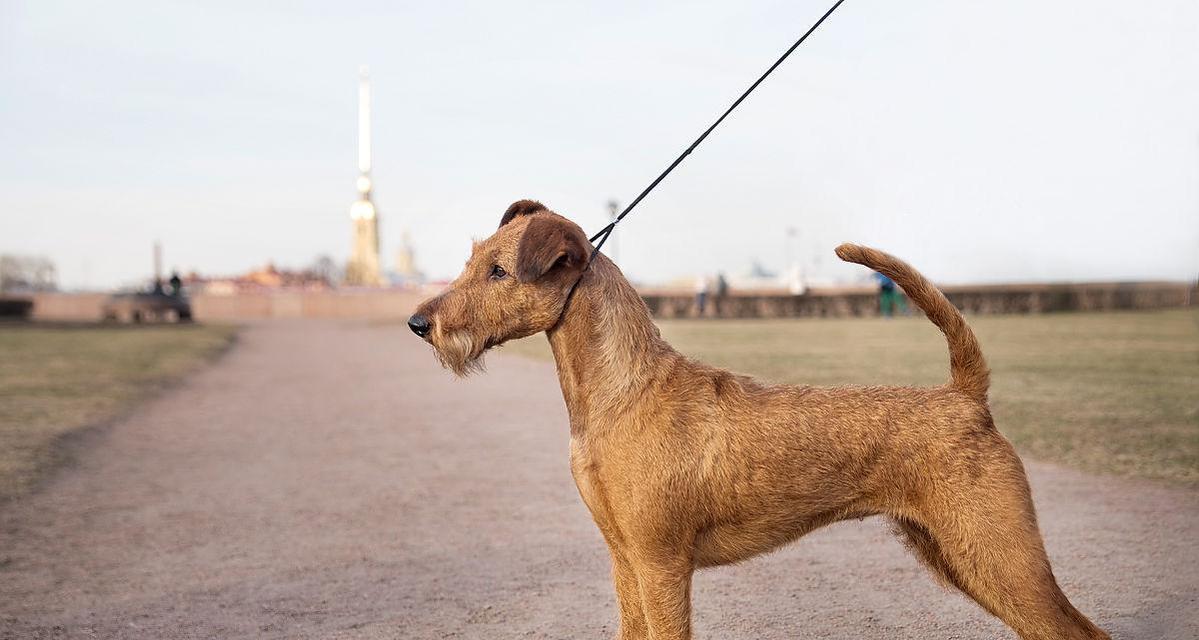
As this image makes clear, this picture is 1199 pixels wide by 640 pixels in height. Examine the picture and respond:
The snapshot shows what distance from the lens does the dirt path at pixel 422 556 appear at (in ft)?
17.2

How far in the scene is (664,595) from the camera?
3531mm

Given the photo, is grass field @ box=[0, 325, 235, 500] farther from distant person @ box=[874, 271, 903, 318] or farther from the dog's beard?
distant person @ box=[874, 271, 903, 318]

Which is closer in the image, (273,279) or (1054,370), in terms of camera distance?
(1054,370)

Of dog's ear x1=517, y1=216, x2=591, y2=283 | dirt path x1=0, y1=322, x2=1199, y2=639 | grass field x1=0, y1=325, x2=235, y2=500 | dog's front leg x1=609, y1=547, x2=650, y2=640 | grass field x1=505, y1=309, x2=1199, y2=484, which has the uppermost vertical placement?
dog's ear x1=517, y1=216, x2=591, y2=283

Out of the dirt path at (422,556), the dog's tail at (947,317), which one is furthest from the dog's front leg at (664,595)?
the dirt path at (422,556)

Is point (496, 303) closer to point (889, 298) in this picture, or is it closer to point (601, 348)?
point (601, 348)

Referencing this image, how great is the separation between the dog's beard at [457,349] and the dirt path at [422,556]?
6.57ft

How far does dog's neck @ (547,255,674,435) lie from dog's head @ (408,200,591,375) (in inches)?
3.2

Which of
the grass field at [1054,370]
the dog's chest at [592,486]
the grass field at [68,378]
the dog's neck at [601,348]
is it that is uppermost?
the dog's neck at [601,348]

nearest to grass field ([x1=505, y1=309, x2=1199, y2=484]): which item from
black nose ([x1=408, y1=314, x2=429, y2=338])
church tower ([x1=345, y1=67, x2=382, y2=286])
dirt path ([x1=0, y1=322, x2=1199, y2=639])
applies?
dirt path ([x1=0, y1=322, x2=1199, y2=639])

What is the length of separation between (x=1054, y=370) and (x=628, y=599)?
18602 mm

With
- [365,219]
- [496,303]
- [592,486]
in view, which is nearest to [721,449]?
[592,486]

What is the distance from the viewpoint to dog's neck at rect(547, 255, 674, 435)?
370 cm

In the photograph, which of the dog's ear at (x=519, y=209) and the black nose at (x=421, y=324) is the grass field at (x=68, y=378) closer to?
the black nose at (x=421, y=324)
